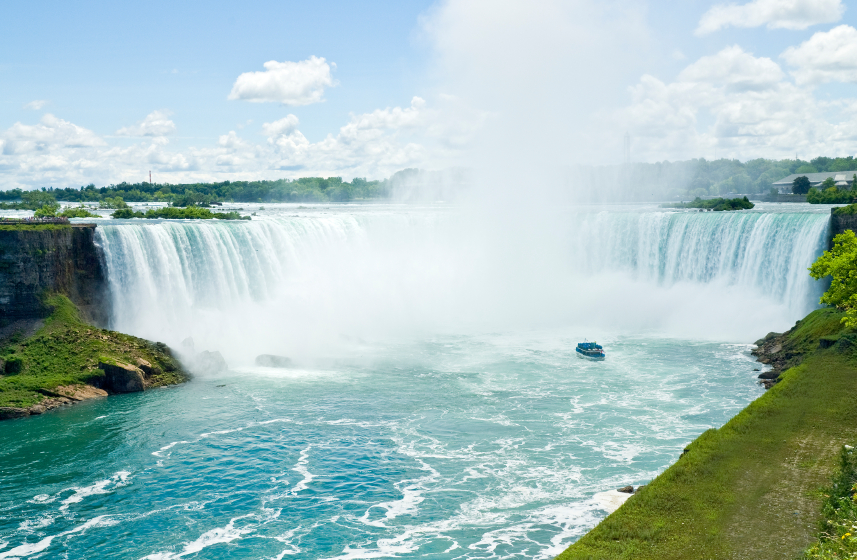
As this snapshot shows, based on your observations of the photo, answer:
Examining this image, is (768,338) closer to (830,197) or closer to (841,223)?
(841,223)

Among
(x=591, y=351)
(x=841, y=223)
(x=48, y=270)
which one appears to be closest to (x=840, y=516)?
(x=591, y=351)

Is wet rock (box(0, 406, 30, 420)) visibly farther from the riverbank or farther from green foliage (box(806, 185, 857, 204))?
green foliage (box(806, 185, 857, 204))

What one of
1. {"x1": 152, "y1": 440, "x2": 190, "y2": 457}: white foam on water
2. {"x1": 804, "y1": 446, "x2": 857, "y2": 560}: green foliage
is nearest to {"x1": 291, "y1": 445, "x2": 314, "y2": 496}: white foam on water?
{"x1": 152, "y1": 440, "x2": 190, "y2": 457}: white foam on water

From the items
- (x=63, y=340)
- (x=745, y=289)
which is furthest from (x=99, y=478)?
(x=745, y=289)

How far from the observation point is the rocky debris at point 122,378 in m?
33.3

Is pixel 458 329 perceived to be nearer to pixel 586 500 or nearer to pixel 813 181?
pixel 586 500

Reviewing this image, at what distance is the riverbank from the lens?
3158 cm

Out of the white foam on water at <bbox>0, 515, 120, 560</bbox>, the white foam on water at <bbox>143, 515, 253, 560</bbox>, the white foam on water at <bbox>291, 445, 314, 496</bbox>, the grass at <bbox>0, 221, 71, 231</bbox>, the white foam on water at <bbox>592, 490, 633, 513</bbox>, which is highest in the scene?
the grass at <bbox>0, 221, 71, 231</bbox>

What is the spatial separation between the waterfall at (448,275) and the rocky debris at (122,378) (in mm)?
6106

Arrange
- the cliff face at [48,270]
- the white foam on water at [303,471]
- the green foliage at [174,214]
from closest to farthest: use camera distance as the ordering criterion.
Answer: the white foam on water at [303,471] → the cliff face at [48,270] → the green foliage at [174,214]

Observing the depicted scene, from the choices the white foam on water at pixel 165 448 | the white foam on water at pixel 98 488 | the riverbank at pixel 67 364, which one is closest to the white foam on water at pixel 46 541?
the white foam on water at pixel 98 488

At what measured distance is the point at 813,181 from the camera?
94562mm

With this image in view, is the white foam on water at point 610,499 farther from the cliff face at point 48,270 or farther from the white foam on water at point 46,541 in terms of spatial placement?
the cliff face at point 48,270

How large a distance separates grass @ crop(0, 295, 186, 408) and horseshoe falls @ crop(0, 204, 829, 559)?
1.67 m
